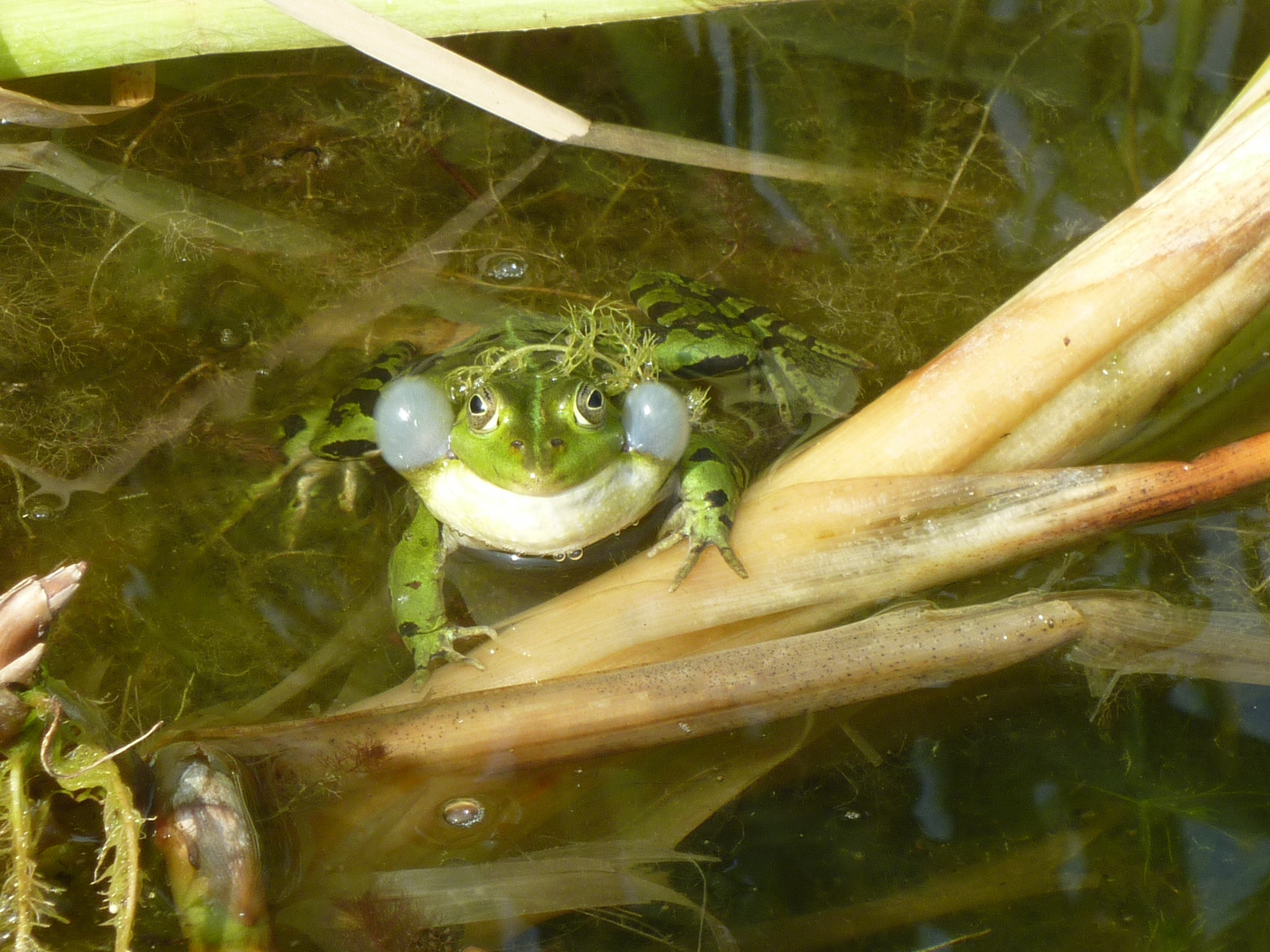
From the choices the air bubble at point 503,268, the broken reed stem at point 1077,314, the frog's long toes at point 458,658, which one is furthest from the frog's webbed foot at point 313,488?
the broken reed stem at point 1077,314

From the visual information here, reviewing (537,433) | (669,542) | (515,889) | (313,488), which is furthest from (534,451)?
(313,488)

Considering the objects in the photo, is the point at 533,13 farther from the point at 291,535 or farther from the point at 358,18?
the point at 291,535

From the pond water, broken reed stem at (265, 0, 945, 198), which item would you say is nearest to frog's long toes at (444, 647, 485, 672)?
the pond water

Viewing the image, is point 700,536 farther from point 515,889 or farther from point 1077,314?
point 1077,314

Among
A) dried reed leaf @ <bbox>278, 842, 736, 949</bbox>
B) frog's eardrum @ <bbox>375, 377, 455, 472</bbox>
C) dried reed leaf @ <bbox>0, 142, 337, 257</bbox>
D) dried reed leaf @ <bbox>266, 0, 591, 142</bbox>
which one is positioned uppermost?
dried reed leaf @ <bbox>0, 142, 337, 257</bbox>

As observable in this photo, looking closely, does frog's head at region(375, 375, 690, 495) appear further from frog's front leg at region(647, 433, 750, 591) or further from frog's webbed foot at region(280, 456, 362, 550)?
frog's webbed foot at region(280, 456, 362, 550)
